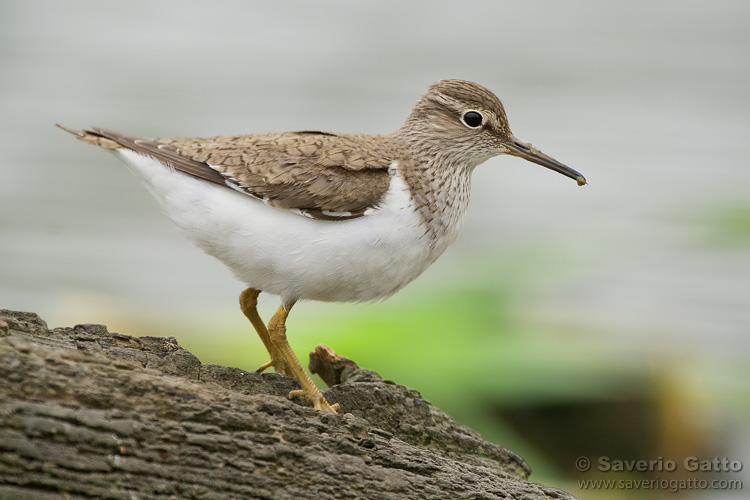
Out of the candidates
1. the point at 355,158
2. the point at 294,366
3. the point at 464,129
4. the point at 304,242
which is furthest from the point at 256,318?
the point at 464,129

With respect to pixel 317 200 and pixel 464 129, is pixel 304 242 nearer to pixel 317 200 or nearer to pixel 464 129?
pixel 317 200

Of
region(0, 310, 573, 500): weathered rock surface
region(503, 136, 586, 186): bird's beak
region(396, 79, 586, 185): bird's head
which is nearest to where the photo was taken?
region(0, 310, 573, 500): weathered rock surface

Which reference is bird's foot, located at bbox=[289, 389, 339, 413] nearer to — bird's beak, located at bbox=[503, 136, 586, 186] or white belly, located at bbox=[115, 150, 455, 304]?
white belly, located at bbox=[115, 150, 455, 304]

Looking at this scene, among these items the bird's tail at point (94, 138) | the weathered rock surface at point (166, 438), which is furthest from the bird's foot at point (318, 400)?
the bird's tail at point (94, 138)

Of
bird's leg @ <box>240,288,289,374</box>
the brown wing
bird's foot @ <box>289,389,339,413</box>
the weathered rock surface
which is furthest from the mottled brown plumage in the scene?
the weathered rock surface

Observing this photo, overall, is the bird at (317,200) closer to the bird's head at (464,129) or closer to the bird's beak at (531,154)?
the bird's head at (464,129)

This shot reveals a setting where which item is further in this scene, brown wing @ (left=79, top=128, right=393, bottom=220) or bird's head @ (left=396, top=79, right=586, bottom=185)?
bird's head @ (left=396, top=79, right=586, bottom=185)

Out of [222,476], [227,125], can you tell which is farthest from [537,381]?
[227,125]
